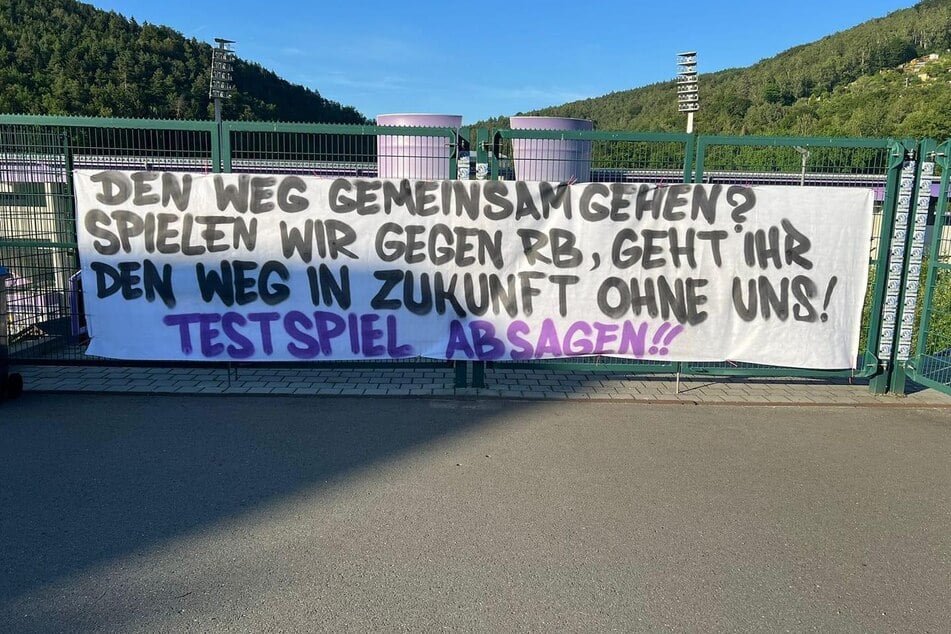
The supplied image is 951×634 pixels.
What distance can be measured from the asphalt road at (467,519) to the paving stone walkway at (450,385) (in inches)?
17.2

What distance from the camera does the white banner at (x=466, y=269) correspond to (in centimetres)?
580

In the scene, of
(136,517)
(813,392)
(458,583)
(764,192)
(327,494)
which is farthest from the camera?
(813,392)

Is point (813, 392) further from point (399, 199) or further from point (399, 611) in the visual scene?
point (399, 611)

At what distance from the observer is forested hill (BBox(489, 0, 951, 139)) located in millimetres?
62031

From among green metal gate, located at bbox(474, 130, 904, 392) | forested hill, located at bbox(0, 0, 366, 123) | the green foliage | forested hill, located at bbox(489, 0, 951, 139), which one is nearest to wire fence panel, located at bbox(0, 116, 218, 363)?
green metal gate, located at bbox(474, 130, 904, 392)

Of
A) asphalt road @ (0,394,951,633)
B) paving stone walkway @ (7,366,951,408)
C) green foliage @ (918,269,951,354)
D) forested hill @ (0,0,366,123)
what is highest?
forested hill @ (0,0,366,123)

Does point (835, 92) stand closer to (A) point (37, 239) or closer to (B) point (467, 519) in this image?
(A) point (37, 239)

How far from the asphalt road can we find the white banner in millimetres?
725

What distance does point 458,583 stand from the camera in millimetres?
2963

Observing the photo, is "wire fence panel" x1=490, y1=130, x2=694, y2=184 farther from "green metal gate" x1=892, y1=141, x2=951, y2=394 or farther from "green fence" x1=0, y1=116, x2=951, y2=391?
"green metal gate" x1=892, y1=141, x2=951, y2=394

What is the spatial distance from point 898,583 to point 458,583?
2058 mm

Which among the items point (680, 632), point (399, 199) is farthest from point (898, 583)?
point (399, 199)

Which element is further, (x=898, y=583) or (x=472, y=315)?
(x=472, y=315)

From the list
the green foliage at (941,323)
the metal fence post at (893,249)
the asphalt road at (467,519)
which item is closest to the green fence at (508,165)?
the metal fence post at (893,249)
